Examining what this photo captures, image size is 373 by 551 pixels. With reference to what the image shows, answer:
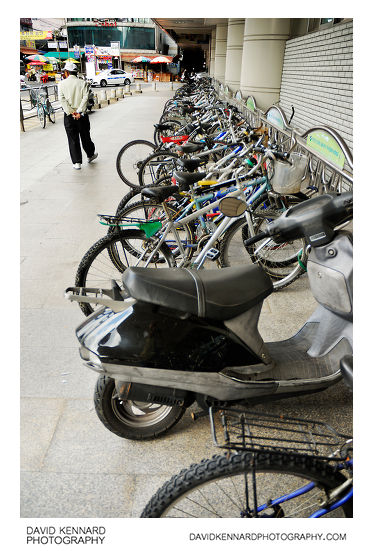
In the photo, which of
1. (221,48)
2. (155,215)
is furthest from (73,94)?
(221,48)

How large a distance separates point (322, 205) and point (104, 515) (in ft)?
5.65

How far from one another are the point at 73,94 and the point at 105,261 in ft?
15.7

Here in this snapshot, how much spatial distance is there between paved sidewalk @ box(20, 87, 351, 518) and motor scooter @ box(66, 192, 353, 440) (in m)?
0.18

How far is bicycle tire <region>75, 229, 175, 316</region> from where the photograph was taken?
120 inches

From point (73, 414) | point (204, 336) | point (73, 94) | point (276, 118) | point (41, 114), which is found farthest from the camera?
point (41, 114)

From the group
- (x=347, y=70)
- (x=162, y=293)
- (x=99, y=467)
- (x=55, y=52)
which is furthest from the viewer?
(x=55, y=52)

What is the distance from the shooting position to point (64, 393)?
2.53 metres

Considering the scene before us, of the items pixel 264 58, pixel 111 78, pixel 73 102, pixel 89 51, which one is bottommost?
pixel 73 102

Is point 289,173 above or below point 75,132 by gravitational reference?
below

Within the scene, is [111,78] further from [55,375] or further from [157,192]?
[55,375]

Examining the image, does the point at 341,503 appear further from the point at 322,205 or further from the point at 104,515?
the point at 322,205

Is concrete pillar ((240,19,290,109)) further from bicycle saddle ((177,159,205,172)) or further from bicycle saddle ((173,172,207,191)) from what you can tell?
bicycle saddle ((173,172,207,191))

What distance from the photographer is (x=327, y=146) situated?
3.32 m
